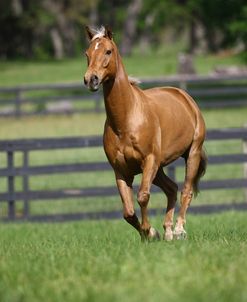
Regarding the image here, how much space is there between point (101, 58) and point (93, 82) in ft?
1.35

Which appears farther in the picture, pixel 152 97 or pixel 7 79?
pixel 7 79

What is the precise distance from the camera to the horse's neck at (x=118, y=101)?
9578 mm

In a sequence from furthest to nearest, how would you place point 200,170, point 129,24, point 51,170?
point 129,24 → point 51,170 → point 200,170

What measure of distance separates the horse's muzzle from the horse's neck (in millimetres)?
695

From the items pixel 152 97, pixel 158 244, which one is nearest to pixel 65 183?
pixel 152 97

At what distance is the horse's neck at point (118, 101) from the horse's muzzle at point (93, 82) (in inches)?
27.4

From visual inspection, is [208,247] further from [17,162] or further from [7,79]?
[7,79]

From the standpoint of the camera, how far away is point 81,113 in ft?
109

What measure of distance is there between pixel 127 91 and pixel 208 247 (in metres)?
2.42

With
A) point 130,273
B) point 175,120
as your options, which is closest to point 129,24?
point 175,120

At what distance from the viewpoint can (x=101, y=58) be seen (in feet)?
30.0

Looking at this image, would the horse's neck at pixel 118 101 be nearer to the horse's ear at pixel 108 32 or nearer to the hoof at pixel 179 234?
the horse's ear at pixel 108 32

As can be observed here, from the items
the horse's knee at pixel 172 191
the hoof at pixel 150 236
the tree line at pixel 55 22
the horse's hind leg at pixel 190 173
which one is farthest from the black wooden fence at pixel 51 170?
the tree line at pixel 55 22

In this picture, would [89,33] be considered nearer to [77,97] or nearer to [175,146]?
[175,146]
